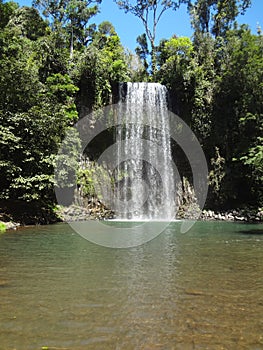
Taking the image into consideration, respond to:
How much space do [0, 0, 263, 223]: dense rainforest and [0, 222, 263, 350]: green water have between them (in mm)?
7878

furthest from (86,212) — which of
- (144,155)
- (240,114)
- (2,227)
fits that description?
(240,114)

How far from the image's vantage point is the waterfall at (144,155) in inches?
782

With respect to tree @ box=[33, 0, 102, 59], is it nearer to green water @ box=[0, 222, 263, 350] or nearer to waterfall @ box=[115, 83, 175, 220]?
waterfall @ box=[115, 83, 175, 220]

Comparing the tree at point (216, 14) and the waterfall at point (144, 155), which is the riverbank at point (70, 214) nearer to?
the waterfall at point (144, 155)

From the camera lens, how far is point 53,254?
7.01m

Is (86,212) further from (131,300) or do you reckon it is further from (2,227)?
(131,300)

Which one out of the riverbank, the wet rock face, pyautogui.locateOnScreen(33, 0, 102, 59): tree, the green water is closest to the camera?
the green water

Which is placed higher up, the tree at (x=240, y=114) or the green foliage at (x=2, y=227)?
the tree at (x=240, y=114)

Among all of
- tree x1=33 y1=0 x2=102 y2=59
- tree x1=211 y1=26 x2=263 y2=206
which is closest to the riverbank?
tree x1=211 y1=26 x2=263 y2=206

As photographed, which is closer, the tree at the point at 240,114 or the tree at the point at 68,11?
the tree at the point at 240,114

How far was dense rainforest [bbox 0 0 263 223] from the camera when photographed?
561 inches

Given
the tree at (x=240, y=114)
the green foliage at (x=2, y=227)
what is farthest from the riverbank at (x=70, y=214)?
the tree at (x=240, y=114)

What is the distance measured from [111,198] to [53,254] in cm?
1274

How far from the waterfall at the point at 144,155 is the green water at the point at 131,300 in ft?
42.0
